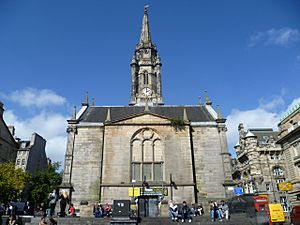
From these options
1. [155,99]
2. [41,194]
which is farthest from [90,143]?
[155,99]

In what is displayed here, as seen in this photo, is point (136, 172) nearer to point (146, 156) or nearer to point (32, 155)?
point (146, 156)

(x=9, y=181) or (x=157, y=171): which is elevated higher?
(x=157, y=171)

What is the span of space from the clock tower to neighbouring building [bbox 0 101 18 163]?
2274 cm

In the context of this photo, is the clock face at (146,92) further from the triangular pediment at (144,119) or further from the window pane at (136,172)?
the window pane at (136,172)

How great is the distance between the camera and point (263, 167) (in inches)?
1852

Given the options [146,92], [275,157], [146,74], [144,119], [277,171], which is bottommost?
[277,171]

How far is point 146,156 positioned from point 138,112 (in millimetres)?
8791

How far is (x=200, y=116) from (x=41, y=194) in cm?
3091

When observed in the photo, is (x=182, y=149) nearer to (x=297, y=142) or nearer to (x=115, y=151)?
(x=115, y=151)

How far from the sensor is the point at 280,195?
44719mm

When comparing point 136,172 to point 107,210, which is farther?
point 136,172

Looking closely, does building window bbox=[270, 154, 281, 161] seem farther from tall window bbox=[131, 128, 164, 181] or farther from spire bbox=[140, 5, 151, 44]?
spire bbox=[140, 5, 151, 44]

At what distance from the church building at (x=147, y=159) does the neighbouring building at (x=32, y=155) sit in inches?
749

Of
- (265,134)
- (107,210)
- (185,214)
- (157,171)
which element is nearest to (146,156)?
(157,171)
